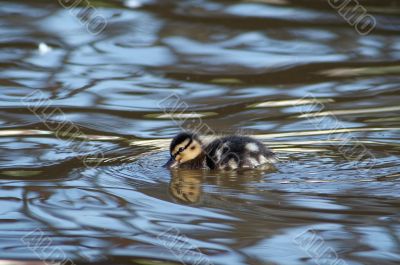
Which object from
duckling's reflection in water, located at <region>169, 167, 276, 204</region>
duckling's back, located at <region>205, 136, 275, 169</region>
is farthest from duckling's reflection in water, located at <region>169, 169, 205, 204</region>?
duckling's back, located at <region>205, 136, 275, 169</region>

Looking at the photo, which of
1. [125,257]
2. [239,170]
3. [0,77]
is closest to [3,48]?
[0,77]

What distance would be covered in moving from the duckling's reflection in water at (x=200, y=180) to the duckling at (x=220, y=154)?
43 millimetres

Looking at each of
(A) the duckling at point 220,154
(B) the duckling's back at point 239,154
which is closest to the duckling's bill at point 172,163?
(A) the duckling at point 220,154

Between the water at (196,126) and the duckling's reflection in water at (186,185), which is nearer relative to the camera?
the water at (196,126)

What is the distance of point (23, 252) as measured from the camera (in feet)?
15.2

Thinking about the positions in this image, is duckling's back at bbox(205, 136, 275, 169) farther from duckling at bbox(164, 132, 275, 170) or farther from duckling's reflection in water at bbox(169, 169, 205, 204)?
duckling's reflection in water at bbox(169, 169, 205, 204)

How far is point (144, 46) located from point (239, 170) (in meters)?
3.19

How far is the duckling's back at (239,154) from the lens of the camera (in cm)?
607

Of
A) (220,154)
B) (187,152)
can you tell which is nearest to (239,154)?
(220,154)

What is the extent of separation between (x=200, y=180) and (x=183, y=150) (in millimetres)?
262

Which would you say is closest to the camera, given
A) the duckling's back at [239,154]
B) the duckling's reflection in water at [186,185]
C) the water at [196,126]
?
the water at [196,126]

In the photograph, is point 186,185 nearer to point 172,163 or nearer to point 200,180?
point 200,180

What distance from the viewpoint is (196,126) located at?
7051 mm

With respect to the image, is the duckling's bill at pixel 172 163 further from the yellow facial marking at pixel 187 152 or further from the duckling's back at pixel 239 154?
the duckling's back at pixel 239 154
